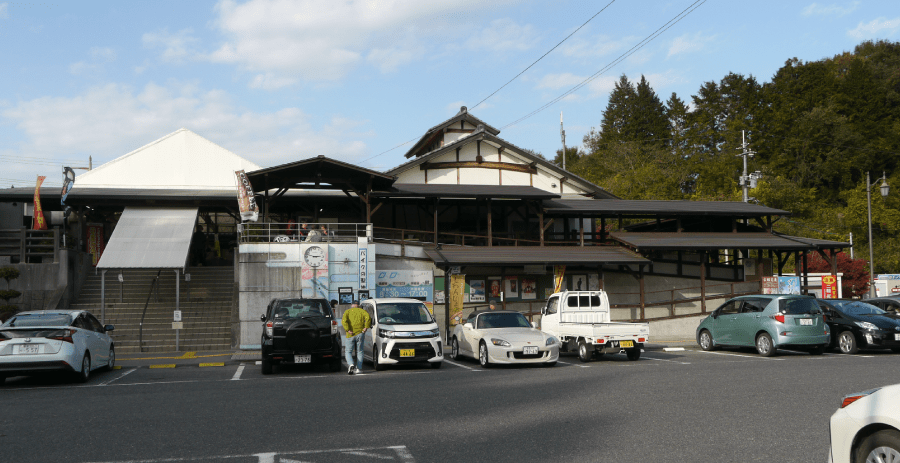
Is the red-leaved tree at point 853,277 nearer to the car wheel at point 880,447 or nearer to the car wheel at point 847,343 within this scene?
the car wheel at point 847,343

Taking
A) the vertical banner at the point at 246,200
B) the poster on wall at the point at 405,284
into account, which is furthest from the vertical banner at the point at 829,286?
the vertical banner at the point at 246,200

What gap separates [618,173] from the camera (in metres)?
51.4

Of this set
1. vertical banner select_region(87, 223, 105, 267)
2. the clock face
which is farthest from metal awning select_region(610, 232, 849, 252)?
vertical banner select_region(87, 223, 105, 267)

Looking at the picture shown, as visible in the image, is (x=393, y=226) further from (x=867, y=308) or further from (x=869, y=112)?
(x=869, y=112)

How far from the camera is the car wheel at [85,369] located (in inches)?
527

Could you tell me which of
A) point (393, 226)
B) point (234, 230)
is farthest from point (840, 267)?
point (234, 230)

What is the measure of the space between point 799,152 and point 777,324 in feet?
132

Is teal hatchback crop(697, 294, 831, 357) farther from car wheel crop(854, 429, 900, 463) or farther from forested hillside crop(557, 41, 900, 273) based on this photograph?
forested hillside crop(557, 41, 900, 273)

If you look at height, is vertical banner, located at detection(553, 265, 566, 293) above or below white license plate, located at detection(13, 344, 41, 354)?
above

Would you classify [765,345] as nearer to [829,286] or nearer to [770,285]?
[770,285]

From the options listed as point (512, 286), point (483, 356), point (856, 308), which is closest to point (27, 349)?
point (483, 356)

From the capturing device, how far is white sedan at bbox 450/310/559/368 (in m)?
15.4

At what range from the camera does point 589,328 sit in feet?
53.7

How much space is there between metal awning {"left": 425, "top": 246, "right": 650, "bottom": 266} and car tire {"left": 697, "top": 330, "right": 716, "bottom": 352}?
6431mm
